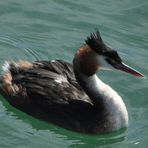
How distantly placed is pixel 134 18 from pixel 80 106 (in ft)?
10.8

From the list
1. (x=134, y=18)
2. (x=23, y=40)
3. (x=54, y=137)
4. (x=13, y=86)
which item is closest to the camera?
(x=54, y=137)

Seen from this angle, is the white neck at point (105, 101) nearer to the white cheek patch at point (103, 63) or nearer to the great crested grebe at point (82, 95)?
the great crested grebe at point (82, 95)

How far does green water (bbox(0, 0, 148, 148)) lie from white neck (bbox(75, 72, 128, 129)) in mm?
168

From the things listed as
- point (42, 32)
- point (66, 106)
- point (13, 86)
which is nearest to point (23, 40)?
point (42, 32)

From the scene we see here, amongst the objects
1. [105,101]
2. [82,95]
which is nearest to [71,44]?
[82,95]

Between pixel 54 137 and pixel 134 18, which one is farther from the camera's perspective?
pixel 134 18

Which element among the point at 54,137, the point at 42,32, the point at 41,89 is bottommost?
the point at 54,137

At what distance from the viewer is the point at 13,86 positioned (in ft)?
27.4

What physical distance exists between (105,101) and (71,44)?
199cm

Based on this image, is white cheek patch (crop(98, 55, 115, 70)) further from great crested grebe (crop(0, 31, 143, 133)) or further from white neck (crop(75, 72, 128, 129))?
white neck (crop(75, 72, 128, 129))

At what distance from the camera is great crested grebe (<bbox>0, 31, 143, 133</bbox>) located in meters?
7.83

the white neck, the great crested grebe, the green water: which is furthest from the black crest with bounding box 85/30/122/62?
the green water

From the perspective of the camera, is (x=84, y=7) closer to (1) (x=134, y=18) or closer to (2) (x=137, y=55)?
(1) (x=134, y=18)

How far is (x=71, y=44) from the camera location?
9750 mm
